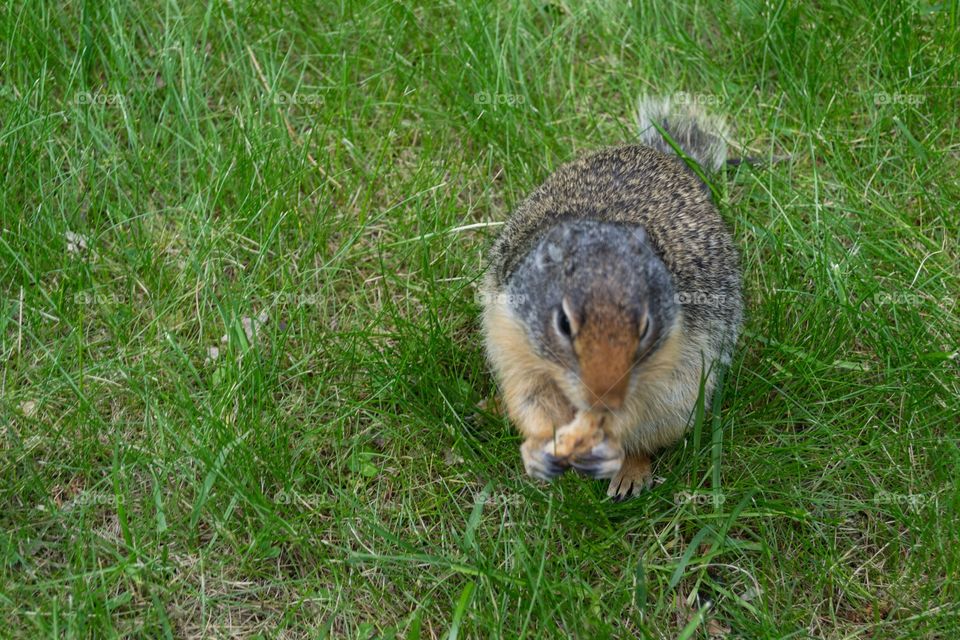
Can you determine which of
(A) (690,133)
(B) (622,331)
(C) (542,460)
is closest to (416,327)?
(C) (542,460)

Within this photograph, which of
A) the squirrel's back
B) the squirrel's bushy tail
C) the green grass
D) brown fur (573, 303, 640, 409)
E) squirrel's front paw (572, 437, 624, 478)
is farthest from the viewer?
the squirrel's bushy tail

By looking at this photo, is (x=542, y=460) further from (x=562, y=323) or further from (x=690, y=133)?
(x=690, y=133)

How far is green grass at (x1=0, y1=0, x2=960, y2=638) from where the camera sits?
414cm

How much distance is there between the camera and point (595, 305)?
352 centimetres

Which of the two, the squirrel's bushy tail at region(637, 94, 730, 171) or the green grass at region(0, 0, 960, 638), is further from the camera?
the squirrel's bushy tail at region(637, 94, 730, 171)

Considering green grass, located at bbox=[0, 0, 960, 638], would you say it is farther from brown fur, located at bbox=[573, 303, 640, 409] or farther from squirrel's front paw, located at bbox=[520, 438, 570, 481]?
brown fur, located at bbox=[573, 303, 640, 409]

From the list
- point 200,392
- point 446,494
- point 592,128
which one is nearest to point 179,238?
point 200,392

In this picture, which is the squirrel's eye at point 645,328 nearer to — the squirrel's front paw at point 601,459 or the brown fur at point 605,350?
the brown fur at point 605,350

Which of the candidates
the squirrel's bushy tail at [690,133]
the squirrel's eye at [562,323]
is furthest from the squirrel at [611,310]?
the squirrel's bushy tail at [690,133]

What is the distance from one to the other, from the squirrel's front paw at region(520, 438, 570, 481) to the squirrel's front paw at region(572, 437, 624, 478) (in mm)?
63

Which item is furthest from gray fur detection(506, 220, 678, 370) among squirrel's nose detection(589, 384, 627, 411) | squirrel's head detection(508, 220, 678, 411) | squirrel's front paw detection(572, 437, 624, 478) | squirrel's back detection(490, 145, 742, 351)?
squirrel's front paw detection(572, 437, 624, 478)

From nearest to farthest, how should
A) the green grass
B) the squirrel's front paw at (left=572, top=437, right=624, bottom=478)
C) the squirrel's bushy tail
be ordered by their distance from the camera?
the squirrel's front paw at (left=572, top=437, right=624, bottom=478)
the green grass
the squirrel's bushy tail

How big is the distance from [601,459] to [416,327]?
128cm

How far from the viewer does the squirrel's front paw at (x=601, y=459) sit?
3877 millimetres
